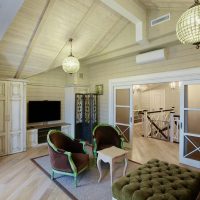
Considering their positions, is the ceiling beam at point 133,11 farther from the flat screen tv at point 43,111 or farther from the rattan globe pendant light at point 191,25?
the flat screen tv at point 43,111

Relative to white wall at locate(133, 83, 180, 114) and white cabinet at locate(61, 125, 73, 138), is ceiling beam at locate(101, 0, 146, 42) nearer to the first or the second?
white cabinet at locate(61, 125, 73, 138)

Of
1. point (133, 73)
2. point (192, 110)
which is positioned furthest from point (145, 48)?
point (192, 110)

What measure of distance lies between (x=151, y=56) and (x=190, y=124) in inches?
79.0

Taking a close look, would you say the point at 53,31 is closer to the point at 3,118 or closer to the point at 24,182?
the point at 3,118

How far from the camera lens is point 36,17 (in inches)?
127

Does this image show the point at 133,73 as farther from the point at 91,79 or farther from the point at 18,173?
the point at 18,173

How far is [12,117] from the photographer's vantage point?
465cm

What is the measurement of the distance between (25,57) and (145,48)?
10.4 feet

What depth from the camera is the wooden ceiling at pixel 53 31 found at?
3.22 metres

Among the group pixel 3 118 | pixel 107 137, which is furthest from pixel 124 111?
pixel 3 118

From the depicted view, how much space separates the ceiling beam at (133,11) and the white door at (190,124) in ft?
5.48

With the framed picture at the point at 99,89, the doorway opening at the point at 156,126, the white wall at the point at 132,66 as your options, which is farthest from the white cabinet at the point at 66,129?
the doorway opening at the point at 156,126

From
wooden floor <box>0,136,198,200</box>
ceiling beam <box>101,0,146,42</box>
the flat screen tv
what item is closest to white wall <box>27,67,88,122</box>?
the flat screen tv

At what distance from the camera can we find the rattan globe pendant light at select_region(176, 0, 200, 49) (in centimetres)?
147
